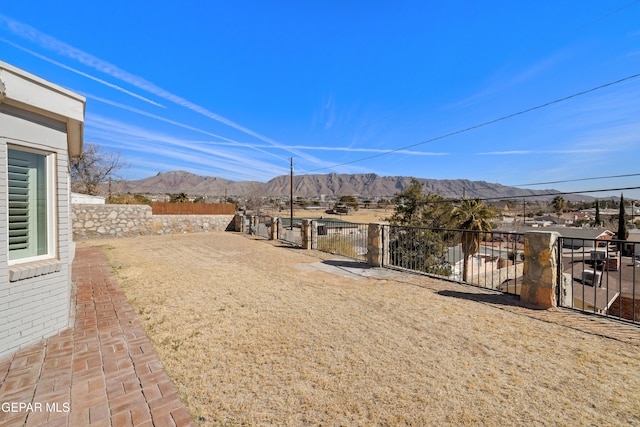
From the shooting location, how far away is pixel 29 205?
334 cm

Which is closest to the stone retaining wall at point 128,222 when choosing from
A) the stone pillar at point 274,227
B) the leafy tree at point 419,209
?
the stone pillar at point 274,227

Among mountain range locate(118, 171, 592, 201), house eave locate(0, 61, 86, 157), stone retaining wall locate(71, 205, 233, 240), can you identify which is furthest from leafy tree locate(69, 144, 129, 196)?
mountain range locate(118, 171, 592, 201)

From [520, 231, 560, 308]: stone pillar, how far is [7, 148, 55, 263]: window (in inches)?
272

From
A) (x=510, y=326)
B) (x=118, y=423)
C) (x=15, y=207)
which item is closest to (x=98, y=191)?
(x=15, y=207)

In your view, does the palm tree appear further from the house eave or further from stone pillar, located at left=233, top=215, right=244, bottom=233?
the house eave

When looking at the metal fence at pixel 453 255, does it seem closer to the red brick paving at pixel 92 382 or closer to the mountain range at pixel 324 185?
the red brick paving at pixel 92 382

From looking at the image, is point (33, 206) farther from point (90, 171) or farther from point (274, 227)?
point (90, 171)

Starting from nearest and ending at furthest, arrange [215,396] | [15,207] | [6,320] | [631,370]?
[215,396], [631,370], [6,320], [15,207]

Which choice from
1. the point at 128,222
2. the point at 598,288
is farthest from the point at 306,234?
the point at 598,288

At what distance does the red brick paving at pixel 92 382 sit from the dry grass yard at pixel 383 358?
0.59 feet

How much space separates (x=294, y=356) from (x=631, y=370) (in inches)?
131

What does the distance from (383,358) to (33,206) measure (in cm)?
445

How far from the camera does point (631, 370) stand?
9.03 ft

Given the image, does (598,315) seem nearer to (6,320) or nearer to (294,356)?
(294,356)
